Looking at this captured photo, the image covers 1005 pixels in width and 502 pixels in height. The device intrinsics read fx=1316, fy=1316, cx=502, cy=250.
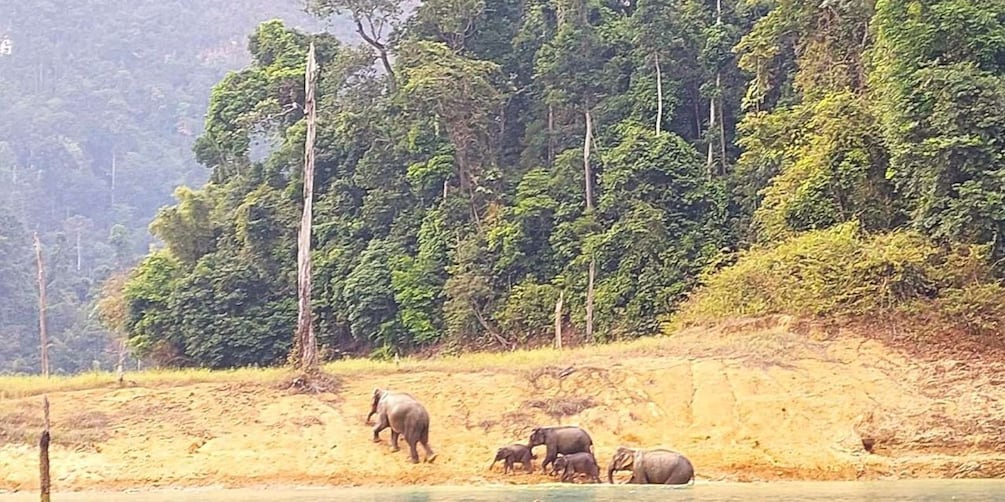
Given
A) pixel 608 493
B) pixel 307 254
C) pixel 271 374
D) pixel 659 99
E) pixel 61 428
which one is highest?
pixel 659 99

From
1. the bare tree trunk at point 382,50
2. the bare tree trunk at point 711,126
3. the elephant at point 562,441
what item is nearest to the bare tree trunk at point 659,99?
the bare tree trunk at point 711,126

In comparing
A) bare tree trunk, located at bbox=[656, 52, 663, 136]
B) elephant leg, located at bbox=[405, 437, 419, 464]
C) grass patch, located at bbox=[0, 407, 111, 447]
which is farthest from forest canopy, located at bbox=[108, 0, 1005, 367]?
grass patch, located at bbox=[0, 407, 111, 447]

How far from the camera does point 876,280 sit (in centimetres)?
3064

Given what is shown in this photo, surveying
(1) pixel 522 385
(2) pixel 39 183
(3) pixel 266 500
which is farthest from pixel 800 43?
(2) pixel 39 183

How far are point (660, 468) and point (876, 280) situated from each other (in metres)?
10.3

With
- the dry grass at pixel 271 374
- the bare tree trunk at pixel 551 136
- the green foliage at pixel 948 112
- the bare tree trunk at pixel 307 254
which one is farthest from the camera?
the bare tree trunk at pixel 551 136

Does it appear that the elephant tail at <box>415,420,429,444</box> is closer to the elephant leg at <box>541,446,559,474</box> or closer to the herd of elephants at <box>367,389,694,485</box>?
the herd of elephants at <box>367,389,694,485</box>

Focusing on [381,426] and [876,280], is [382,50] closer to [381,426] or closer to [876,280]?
[876,280]

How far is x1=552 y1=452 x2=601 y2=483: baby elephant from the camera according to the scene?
23.3 m

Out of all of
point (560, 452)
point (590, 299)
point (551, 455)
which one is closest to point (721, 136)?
A: point (590, 299)

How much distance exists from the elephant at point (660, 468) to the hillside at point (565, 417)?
47.7 inches

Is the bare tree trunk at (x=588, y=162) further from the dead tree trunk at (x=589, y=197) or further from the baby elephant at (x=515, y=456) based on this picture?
the baby elephant at (x=515, y=456)

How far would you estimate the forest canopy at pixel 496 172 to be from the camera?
4356 centimetres

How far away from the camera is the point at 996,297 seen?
29172mm
